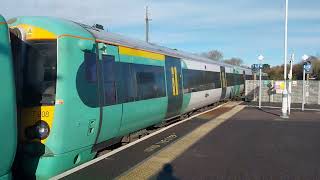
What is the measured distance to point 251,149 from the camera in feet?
31.4

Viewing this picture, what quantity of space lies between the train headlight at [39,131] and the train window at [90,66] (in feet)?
3.98

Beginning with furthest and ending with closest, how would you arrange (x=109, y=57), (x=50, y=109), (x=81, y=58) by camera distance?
(x=109, y=57), (x=81, y=58), (x=50, y=109)

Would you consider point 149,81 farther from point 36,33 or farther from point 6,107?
point 6,107

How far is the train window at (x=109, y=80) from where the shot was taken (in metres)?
7.94

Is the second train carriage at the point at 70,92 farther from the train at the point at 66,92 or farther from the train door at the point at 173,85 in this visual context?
the train door at the point at 173,85

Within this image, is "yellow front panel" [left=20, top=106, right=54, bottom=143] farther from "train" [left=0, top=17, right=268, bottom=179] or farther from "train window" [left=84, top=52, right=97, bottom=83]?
"train window" [left=84, top=52, right=97, bottom=83]

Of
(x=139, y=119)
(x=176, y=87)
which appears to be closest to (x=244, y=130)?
(x=176, y=87)

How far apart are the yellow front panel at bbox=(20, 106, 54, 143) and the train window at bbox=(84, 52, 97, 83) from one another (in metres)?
1.05

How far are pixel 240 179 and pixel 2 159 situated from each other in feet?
12.3

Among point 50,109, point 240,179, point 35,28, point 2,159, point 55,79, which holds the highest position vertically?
point 35,28

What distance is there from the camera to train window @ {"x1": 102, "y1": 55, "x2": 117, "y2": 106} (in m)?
7.94

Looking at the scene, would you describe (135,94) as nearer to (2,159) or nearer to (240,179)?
(240,179)

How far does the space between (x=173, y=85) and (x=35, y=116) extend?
7.14 metres

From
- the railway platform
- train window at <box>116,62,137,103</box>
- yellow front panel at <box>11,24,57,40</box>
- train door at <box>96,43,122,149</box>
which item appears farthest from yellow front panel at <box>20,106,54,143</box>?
train window at <box>116,62,137,103</box>
